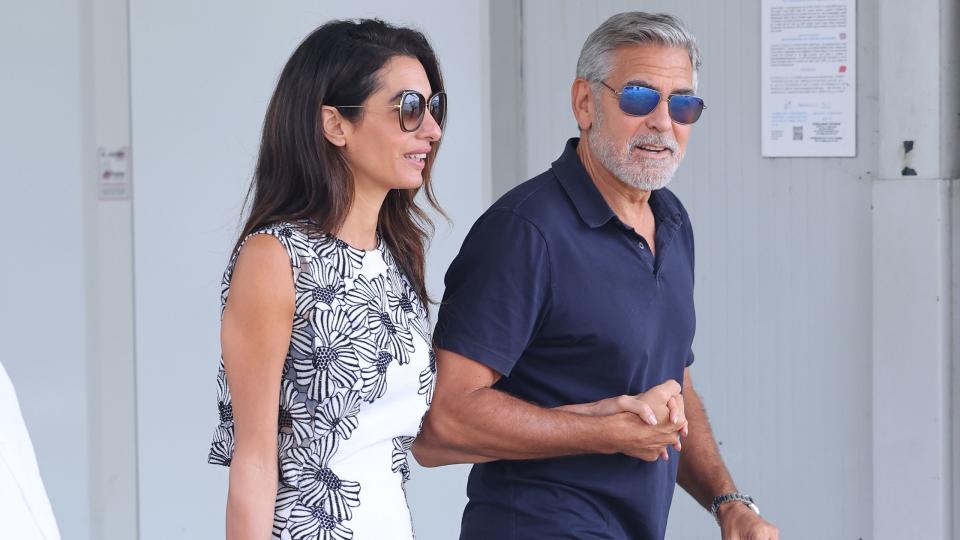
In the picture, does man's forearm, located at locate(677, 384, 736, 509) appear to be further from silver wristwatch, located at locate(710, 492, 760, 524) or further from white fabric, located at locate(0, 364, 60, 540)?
white fabric, located at locate(0, 364, 60, 540)

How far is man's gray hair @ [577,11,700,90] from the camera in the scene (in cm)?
264

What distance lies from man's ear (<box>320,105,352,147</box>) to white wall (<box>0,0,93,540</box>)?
221 cm

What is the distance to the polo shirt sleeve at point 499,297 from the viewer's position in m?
2.41

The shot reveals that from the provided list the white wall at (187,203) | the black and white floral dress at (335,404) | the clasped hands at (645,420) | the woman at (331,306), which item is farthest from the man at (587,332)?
the white wall at (187,203)

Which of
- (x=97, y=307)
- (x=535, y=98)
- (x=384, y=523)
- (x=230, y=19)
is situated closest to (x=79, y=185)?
(x=97, y=307)

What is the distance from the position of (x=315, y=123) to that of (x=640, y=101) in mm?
701

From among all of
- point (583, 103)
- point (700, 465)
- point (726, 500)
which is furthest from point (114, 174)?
point (726, 500)

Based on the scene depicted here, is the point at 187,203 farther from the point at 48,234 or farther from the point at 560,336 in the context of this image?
the point at 560,336

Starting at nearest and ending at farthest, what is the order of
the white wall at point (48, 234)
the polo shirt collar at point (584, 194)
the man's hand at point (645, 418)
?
the man's hand at point (645, 418) → the polo shirt collar at point (584, 194) → the white wall at point (48, 234)

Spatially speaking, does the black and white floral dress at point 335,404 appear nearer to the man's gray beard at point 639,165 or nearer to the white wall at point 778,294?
the man's gray beard at point 639,165

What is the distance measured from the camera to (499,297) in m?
2.42

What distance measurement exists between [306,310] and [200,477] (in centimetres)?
254

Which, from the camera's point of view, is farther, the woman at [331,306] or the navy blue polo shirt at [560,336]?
the navy blue polo shirt at [560,336]

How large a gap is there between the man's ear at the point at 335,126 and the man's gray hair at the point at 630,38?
2.09 ft
